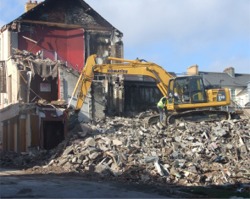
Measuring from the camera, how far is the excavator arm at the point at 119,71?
81.2ft

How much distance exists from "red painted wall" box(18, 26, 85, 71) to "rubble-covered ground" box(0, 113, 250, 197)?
10952mm

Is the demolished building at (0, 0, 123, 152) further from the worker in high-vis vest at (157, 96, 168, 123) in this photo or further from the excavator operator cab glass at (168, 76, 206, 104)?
the excavator operator cab glass at (168, 76, 206, 104)

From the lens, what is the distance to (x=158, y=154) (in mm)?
18922

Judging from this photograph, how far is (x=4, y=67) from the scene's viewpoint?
2992 cm

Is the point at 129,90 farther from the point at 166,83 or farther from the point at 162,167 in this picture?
the point at 162,167

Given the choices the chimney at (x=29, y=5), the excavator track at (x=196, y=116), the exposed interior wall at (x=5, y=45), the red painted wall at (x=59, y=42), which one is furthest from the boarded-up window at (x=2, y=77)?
the excavator track at (x=196, y=116)

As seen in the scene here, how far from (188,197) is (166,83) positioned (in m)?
15.3

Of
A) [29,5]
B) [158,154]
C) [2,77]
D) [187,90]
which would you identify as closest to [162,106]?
[187,90]

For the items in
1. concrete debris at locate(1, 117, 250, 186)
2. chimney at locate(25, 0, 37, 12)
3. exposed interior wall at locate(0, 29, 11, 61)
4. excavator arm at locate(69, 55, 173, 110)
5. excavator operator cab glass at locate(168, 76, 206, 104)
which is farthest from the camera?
chimney at locate(25, 0, 37, 12)

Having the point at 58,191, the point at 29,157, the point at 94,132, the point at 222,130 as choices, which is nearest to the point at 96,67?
the point at 94,132

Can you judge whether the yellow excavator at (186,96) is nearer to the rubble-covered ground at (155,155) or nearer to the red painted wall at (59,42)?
the rubble-covered ground at (155,155)

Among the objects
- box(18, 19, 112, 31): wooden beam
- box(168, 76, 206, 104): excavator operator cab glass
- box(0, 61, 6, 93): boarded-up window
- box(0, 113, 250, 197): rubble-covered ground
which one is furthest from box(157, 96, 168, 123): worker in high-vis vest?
box(18, 19, 112, 31): wooden beam

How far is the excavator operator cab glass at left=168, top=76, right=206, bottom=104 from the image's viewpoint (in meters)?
24.5

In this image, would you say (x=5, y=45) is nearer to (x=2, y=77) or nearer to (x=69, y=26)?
(x=2, y=77)
